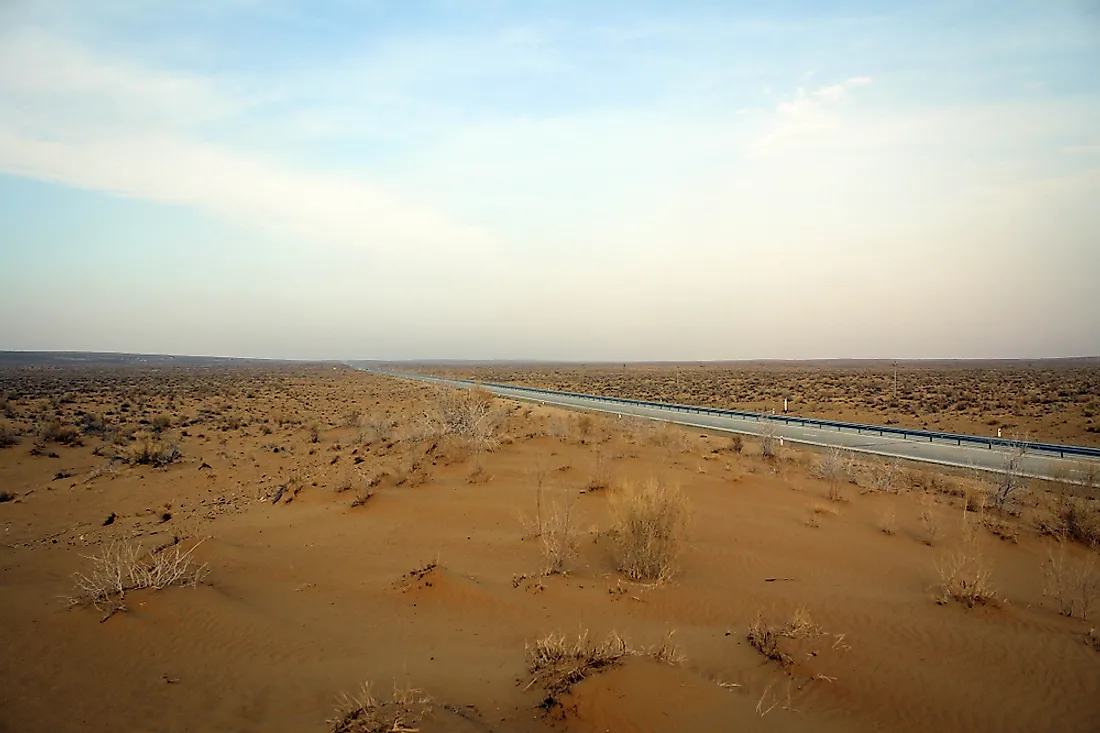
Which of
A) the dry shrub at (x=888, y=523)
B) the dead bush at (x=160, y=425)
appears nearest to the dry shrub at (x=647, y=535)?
the dry shrub at (x=888, y=523)

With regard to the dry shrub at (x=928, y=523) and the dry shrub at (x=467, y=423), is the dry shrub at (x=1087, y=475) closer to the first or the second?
the dry shrub at (x=928, y=523)

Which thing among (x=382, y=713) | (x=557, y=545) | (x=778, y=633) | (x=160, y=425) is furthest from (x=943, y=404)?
(x=160, y=425)

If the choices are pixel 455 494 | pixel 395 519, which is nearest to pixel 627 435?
pixel 455 494

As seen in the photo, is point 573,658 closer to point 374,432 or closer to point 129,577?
point 129,577

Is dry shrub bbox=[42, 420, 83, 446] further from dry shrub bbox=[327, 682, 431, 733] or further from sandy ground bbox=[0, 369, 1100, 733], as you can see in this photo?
dry shrub bbox=[327, 682, 431, 733]

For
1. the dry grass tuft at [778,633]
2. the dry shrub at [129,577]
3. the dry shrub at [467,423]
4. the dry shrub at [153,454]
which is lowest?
the dry shrub at [153,454]

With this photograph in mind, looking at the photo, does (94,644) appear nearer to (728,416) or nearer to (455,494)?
(455,494)
